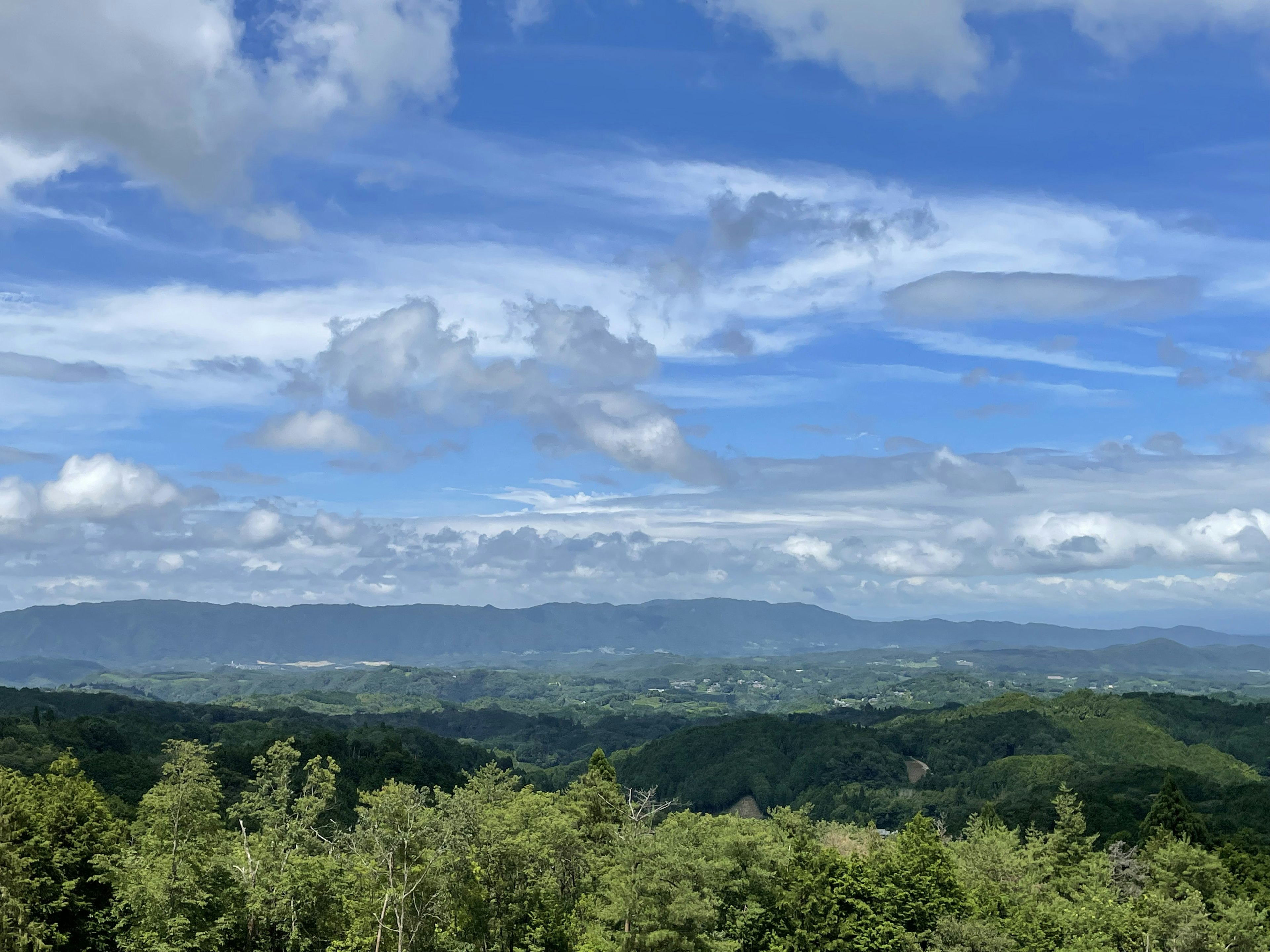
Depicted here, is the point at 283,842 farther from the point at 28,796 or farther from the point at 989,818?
the point at 989,818

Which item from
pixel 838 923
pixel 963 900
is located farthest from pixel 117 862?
pixel 963 900

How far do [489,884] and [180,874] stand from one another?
1637 centimetres

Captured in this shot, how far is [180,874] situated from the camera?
185ft

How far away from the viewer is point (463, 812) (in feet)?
184

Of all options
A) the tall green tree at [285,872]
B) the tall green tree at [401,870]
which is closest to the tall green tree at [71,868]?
the tall green tree at [285,872]

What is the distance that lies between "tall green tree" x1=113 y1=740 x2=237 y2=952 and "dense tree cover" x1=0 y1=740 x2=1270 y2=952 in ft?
0.44

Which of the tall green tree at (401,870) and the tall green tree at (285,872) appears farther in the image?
the tall green tree at (285,872)

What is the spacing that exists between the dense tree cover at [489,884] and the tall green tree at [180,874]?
0.13 meters

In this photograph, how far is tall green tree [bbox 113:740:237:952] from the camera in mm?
55781

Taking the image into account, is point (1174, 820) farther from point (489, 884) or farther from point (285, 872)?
point (285, 872)

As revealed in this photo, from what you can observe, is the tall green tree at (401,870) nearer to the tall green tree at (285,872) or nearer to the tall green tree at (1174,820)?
the tall green tree at (285,872)

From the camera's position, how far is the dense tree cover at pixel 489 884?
54.9 meters

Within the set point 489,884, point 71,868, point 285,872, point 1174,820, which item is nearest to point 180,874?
point 285,872

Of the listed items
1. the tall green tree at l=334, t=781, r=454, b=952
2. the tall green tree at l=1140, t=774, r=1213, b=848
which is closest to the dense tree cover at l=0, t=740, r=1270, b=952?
the tall green tree at l=334, t=781, r=454, b=952
